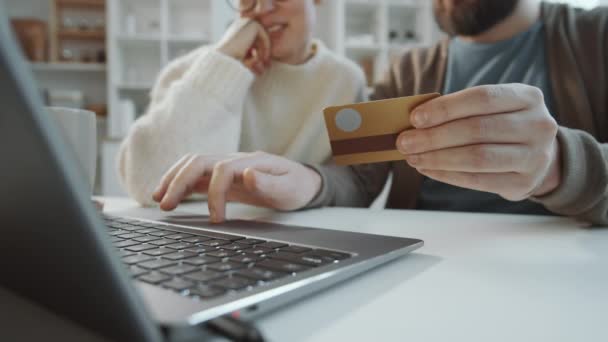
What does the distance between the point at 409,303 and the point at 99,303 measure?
0.60 ft

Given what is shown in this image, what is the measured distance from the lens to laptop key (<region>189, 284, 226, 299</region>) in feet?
0.67

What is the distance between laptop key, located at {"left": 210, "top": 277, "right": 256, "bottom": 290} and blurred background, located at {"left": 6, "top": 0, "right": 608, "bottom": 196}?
9.18 feet

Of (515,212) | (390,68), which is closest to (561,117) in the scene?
(515,212)

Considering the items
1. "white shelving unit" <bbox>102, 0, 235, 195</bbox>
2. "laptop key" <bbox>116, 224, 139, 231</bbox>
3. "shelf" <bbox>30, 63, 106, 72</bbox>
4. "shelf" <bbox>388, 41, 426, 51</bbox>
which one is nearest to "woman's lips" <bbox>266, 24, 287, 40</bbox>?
"laptop key" <bbox>116, 224, 139, 231</bbox>

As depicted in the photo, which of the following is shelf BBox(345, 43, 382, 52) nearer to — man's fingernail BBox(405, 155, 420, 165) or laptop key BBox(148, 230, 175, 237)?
man's fingernail BBox(405, 155, 420, 165)

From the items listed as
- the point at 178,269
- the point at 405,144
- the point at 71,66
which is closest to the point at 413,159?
the point at 405,144

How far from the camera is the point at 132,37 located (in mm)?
2779

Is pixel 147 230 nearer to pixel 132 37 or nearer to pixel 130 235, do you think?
pixel 130 235

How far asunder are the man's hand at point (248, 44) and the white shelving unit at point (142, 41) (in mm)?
1811

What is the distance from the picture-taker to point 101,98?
122 inches

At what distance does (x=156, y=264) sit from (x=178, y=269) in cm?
3

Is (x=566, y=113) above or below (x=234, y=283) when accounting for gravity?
above

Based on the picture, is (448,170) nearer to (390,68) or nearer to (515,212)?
(515,212)

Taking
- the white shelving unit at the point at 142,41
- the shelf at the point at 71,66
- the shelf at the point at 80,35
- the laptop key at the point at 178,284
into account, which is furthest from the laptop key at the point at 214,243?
the shelf at the point at 80,35
